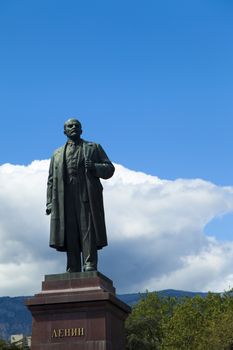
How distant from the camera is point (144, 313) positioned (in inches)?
2404

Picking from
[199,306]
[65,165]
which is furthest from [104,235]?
[199,306]

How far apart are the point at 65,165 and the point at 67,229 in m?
1.56

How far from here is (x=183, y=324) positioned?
50.3 meters

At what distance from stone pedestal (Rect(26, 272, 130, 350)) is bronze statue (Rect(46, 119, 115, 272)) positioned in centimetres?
91

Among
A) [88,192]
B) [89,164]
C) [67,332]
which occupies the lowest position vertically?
[67,332]

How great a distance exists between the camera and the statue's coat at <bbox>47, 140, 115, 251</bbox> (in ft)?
51.7

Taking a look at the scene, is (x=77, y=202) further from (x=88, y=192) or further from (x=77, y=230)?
(x=77, y=230)

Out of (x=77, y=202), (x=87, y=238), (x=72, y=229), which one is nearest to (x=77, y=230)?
(x=72, y=229)

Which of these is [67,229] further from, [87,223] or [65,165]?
[65,165]

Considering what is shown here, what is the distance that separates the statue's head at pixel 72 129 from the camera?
53.2 ft

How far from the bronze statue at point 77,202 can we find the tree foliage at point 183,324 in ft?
101

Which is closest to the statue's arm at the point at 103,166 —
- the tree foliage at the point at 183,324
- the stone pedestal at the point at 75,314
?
the stone pedestal at the point at 75,314

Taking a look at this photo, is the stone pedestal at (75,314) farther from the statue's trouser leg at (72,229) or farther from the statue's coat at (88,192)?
the statue's coat at (88,192)

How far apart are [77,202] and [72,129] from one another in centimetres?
180
